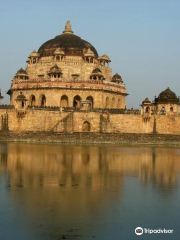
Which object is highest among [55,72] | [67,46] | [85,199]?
[67,46]

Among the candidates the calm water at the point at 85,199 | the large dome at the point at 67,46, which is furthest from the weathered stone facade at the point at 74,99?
the calm water at the point at 85,199

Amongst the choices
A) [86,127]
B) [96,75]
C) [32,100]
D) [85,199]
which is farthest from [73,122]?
[85,199]

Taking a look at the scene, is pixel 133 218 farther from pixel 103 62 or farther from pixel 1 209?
pixel 103 62

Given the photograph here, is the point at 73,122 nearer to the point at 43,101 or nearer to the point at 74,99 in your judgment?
the point at 74,99

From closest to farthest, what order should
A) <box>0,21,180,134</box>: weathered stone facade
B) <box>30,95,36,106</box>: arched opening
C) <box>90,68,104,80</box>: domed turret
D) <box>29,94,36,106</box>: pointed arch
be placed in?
<box>0,21,180,134</box>: weathered stone facade < <box>90,68,104,80</box>: domed turret < <box>29,94,36,106</box>: pointed arch < <box>30,95,36,106</box>: arched opening

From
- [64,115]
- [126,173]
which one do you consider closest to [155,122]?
[64,115]

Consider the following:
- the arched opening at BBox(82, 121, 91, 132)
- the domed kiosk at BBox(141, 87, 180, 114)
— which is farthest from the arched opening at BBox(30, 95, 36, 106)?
the domed kiosk at BBox(141, 87, 180, 114)

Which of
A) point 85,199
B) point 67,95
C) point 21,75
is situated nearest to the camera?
point 85,199

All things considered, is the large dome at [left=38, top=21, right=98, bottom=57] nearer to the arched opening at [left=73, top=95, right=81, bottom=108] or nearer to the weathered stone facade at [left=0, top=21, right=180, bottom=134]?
the weathered stone facade at [left=0, top=21, right=180, bottom=134]

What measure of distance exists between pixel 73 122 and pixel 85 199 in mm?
25930

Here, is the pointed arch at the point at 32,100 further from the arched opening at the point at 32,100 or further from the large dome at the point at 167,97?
the large dome at the point at 167,97

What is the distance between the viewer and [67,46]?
46375mm

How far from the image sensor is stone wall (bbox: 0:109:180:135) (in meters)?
36.8

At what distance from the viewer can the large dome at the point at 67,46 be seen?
46275mm
